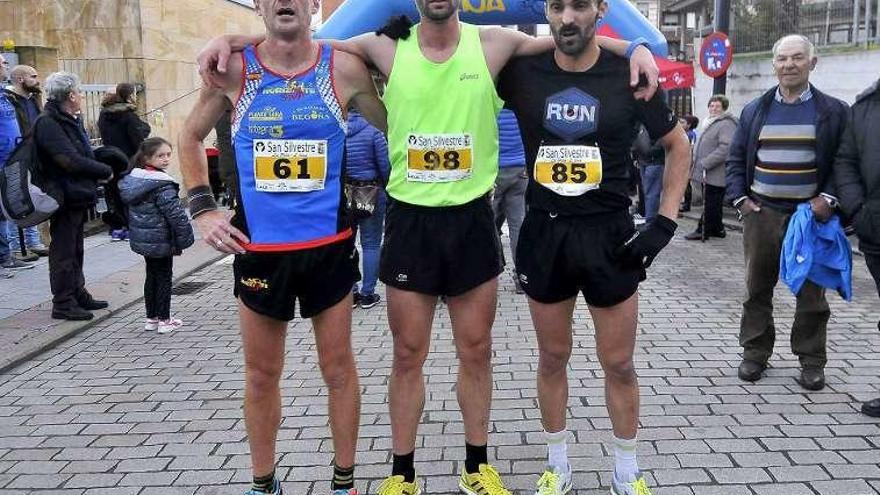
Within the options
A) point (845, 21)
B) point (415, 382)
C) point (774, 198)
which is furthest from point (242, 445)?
point (845, 21)

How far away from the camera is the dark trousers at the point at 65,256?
6.34 meters

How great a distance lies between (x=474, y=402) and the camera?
3309 mm

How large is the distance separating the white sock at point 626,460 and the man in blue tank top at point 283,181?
128 cm

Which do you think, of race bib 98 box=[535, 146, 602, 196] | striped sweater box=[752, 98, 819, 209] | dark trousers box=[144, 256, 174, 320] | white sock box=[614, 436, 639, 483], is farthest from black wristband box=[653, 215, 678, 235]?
dark trousers box=[144, 256, 174, 320]

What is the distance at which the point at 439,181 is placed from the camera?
10.0 feet

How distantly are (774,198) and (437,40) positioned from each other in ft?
8.64

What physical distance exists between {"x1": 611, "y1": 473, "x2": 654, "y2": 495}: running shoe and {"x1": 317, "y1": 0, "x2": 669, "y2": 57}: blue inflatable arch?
6091mm

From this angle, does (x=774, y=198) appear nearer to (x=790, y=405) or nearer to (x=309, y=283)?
(x=790, y=405)

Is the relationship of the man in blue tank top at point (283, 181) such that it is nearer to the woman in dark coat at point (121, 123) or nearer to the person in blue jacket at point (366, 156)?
the person in blue jacket at point (366, 156)

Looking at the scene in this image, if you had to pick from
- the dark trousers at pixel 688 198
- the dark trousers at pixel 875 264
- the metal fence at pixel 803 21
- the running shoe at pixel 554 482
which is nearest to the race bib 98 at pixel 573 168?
the running shoe at pixel 554 482

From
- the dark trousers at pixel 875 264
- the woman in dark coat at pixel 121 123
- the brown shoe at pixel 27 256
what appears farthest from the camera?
the woman in dark coat at pixel 121 123

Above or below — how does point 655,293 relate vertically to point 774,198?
below

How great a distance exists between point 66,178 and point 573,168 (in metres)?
4.99

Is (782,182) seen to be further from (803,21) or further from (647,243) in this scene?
(803,21)
